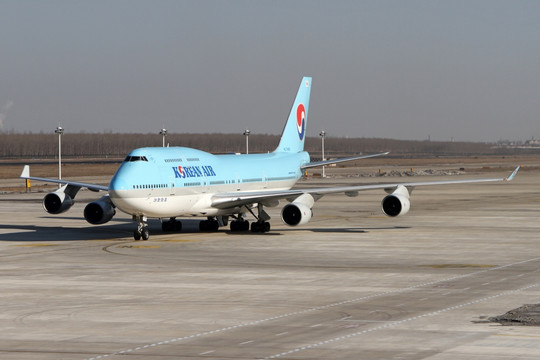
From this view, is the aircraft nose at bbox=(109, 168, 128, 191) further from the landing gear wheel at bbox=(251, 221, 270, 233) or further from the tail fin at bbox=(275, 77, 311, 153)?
the tail fin at bbox=(275, 77, 311, 153)

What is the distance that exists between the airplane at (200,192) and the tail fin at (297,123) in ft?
15.0

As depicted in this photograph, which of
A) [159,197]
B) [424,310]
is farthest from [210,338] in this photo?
[159,197]

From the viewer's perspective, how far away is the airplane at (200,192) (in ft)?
149

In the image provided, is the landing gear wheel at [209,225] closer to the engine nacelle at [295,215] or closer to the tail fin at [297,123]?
the engine nacelle at [295,215]

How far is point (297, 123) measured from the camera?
6456 centimetres

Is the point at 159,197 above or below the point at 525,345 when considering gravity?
above

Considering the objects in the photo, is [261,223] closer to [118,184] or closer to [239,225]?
[239,225]

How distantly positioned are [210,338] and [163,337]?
→ 1.18 metres

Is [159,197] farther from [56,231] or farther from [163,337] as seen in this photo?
[163,337]

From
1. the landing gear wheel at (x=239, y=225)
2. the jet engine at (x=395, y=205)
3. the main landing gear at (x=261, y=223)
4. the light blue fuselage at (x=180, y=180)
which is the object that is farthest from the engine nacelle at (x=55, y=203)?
the jet engine at (x=395, y=205)

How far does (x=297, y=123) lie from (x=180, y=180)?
18.7 metres

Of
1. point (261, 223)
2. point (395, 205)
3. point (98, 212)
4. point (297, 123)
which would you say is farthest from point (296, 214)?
point (297, 123)

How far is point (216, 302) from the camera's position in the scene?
2769 cm

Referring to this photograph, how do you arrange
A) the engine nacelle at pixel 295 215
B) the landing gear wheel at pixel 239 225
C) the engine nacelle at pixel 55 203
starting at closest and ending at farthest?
1. the engine nacelle at pixel 295 215
2. the engine nacelle at pixel 55 203
3. the landing gear wheel at pixel 239 225
